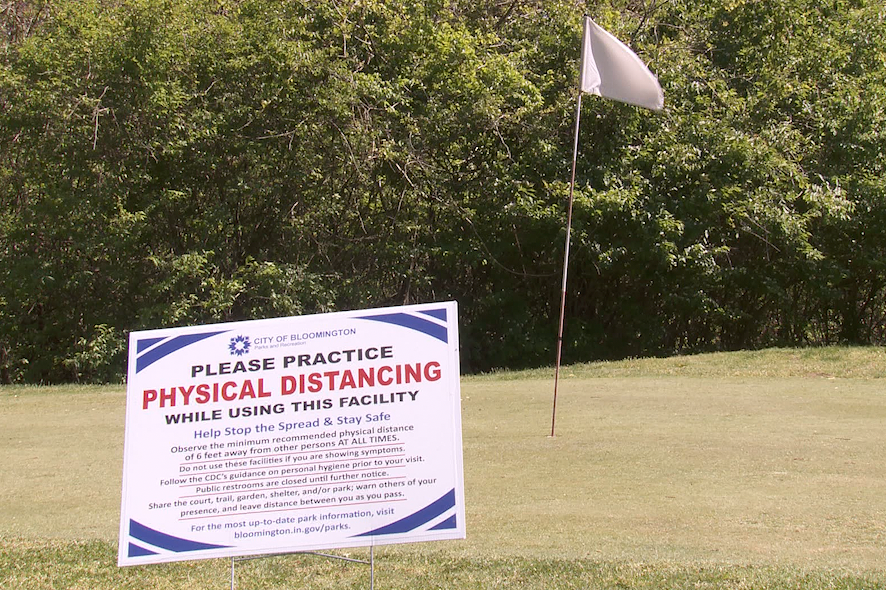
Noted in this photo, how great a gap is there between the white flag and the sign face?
7.77 meters

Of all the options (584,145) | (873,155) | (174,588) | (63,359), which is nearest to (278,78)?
(584,145)

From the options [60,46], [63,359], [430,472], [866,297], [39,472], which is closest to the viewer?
[430,472]

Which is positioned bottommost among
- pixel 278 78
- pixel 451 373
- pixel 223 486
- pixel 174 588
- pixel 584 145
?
pixel 174 588

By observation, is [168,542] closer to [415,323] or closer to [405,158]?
[415,323]

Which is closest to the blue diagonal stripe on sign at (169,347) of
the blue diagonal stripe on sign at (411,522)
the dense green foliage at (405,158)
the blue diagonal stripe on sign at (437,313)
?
the blue diagonal stripe on sign at (437,313)

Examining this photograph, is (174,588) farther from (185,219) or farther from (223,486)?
(185,219)

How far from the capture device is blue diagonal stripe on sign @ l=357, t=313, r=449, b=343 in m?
4.70

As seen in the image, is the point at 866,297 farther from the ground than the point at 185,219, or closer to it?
closer to it

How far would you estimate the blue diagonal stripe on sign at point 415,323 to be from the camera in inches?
185

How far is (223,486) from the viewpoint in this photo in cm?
465

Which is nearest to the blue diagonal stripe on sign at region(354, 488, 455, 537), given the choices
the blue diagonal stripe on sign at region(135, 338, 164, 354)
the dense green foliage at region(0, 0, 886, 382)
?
the blue diagonal stripe on sign at region(135, 338, 164, 354)

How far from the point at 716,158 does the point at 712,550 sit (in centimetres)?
1314

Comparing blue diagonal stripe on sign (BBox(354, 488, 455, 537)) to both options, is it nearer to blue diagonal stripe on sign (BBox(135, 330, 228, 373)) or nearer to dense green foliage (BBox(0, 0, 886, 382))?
blue diagonal stripe on sign (BBox(135, 330, 228, 373))

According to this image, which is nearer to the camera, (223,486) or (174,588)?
(223,486)
